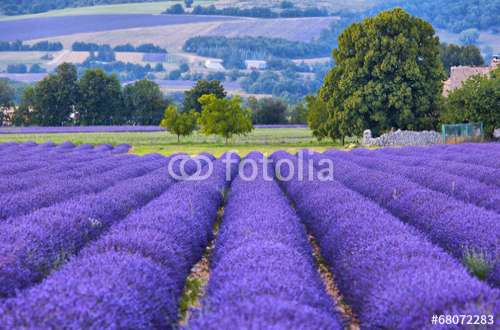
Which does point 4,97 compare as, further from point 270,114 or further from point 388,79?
point 388,79

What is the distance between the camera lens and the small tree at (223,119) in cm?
4609

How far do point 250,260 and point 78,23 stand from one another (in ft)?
617

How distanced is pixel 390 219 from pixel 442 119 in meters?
30.1

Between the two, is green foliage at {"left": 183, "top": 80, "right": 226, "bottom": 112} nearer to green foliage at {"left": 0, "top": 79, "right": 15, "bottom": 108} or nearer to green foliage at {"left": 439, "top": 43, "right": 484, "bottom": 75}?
green foliage at {"left": 0, "top": 79, "right": 15, "bottom": 108}

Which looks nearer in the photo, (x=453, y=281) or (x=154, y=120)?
(x=453, y=281)

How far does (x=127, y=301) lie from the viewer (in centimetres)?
429

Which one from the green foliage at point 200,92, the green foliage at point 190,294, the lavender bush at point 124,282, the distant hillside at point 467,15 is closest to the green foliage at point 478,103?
the lavender bush at point 124,282

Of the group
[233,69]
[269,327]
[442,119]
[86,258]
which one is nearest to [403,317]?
[269,327]

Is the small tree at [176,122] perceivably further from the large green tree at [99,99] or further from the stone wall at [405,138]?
the large green tree at [99,99]

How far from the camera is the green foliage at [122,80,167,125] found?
240 feet

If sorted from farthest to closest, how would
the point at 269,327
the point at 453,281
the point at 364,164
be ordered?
the point at 364,164
the point at 453,281
the point at 269,327

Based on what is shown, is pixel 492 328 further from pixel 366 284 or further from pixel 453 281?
pixel 366 284

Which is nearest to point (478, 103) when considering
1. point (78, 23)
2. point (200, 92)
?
point (200, 92)

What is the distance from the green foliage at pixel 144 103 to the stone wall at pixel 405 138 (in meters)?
40.2
